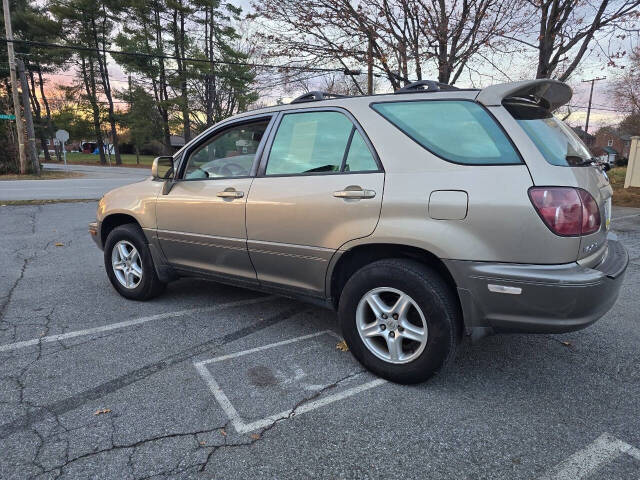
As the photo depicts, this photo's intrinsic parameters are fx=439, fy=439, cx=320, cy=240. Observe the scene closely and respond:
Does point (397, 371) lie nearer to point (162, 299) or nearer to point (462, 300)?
point (462, 300)

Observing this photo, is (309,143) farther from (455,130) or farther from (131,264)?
(131,264)

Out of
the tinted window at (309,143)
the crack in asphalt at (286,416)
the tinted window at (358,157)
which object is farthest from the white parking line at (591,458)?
the tinted window at (309,143)

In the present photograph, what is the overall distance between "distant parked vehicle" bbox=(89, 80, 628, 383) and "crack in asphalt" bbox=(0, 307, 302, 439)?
0.44 m

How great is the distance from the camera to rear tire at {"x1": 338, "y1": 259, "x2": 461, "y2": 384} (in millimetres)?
2518

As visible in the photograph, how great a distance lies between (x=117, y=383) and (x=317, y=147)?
2015mm

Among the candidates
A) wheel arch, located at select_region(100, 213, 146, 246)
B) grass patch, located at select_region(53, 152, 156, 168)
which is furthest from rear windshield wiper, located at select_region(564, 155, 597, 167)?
grass patch, located at select_region(53, 152, 156, 168)

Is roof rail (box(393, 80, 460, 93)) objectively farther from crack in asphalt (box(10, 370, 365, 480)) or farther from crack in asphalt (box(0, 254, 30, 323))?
crack in asphalt (box(0, 254, 30, 323))

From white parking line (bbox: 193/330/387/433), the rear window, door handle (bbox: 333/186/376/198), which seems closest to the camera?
white parking line (bbox: 193/330/387/433)

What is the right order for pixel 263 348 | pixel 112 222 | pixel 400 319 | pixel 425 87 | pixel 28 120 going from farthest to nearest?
pixel 28 120 → pixel 112 222 → pixel 263 348 → pixel 425 87 → pixel 400 319

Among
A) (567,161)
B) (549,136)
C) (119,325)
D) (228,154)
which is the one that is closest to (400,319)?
(567,161)

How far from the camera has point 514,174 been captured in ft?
7.59

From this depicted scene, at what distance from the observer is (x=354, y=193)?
9.02 feet

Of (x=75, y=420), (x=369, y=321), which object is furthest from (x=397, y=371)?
(x=75, y=420)

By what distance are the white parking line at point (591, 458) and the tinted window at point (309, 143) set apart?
202 cm
